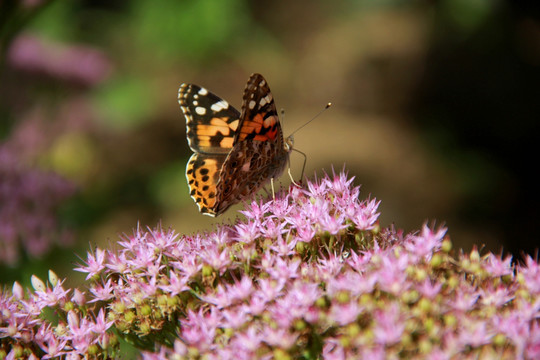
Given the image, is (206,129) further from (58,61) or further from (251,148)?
(58,61)

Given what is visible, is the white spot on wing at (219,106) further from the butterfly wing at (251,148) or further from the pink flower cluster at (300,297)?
the pink flower cluster at (300,297)

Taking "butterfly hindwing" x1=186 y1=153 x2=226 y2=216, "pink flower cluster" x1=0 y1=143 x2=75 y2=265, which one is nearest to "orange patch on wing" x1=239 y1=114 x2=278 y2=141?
"butterfly hindwing" x1=186 y1=153 x2=226 y2=216

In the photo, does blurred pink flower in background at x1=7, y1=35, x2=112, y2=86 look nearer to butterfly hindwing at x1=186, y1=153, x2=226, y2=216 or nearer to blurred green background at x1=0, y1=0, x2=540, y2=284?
blurred green background at x1=0, y1=0, x2=540, y2=284

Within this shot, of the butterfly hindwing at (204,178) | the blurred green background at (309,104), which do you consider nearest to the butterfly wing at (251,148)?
the butterfly hindwing at (204,178)

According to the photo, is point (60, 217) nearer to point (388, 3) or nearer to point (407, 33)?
point (388, 3)

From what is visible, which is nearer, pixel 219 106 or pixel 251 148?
pixel 251 148

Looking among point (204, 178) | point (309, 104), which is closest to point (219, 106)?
point (204, 178)
